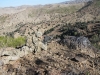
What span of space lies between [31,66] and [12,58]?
305 cm

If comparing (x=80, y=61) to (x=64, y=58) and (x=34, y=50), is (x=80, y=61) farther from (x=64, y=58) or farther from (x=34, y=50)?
(x=34, y=50)

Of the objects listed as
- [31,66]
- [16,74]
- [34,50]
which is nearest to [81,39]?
[34,50]

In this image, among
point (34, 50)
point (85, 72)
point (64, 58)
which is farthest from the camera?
point (34, 50)

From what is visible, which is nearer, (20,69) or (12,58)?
(20,69)

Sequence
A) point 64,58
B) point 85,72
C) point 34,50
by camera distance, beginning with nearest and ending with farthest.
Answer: point 85,72 < point 64,58 < point 34,50

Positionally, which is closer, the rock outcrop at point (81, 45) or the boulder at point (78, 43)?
the rock outcrop at point (81, 45)

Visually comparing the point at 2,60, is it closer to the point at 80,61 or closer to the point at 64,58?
the point at 64,58

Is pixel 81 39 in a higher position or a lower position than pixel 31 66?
higher

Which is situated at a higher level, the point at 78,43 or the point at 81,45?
the point at 78,43

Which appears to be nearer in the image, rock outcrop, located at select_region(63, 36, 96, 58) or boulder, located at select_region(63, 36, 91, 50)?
rock outcrop, located at select_region(63, 36, 96, 58)

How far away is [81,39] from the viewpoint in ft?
92.3

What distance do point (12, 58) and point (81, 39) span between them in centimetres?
1023

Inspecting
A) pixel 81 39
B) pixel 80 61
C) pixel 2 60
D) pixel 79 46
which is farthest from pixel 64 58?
pixel 2 60

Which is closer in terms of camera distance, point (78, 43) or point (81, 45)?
point (81, 45)
